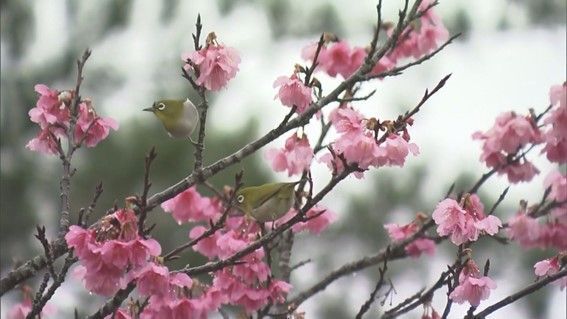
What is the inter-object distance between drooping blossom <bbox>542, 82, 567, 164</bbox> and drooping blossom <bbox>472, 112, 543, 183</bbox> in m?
0.08

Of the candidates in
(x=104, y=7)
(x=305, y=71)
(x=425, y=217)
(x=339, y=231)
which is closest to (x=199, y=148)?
(x=305, y=71)

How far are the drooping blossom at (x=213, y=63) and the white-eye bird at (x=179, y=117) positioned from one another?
0.19 feet

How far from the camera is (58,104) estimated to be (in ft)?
4.52

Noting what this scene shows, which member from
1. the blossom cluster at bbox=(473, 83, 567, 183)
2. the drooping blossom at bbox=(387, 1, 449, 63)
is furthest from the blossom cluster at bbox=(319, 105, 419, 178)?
the drooping blossom at bbox=(387, 1, 449, 63)

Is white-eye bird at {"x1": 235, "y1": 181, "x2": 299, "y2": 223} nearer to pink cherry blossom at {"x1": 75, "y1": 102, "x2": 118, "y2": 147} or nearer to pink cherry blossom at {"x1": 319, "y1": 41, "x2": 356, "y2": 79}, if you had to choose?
pink cherry blossom at {"x1": 75, "y1": 102, "x2": 118, "y2": 147}

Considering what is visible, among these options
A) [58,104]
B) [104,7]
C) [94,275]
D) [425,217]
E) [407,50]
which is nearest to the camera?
[94,275]

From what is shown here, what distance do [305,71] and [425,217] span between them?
520mm

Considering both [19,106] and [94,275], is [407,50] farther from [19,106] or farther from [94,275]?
[19,106]

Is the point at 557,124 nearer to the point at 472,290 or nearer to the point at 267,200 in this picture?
the point at 472,290

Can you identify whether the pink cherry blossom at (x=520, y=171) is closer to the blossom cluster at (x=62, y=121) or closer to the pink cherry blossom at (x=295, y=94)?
the pink cherry blossom at (x=295, y=94)

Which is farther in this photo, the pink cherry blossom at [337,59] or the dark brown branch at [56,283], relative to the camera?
the pink cherry blossom at [337,59]

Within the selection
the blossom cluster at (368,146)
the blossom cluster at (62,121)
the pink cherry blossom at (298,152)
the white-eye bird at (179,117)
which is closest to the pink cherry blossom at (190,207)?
the pink cherry blossom at (298,152)

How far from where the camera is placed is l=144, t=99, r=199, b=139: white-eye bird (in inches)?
50.1

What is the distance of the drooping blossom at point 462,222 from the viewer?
1.22 m
